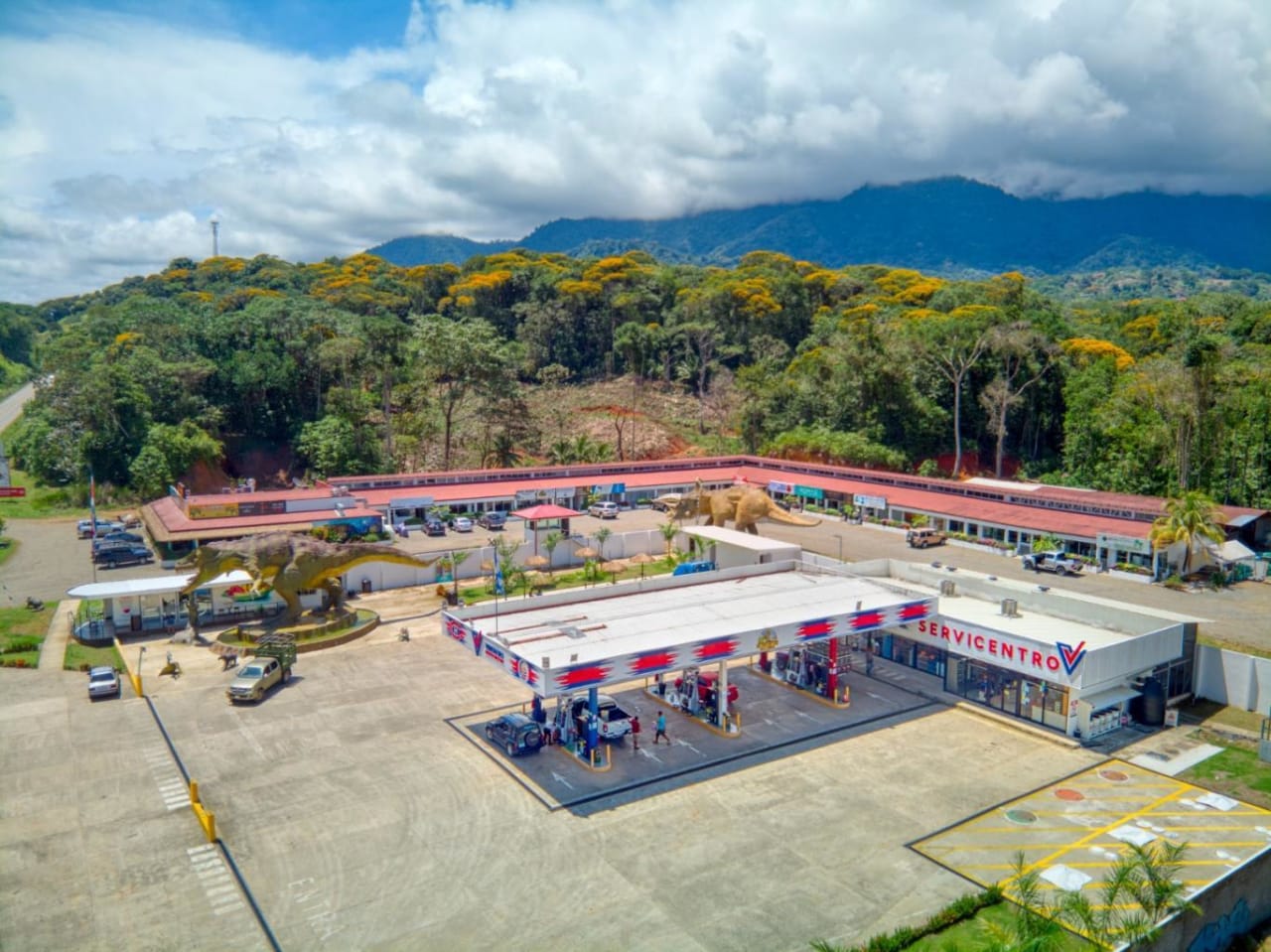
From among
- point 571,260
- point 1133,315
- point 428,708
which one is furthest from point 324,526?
point 1133,315

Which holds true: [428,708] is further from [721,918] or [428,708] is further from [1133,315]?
[1133,315]

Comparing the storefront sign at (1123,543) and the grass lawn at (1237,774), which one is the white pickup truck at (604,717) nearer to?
the grass lawn at (1237,774)

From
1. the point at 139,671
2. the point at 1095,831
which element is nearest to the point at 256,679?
the point at 139,671

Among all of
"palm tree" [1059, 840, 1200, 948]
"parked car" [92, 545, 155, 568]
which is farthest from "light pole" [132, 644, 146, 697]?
"palm tree" [1059, 840, 1200, 948]

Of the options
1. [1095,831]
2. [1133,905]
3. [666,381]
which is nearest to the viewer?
[1133,905]

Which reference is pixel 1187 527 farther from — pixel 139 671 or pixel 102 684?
pixel 102 684

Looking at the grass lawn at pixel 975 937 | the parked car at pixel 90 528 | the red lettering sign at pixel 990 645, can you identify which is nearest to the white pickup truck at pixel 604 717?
the grass lawn at pixel 975 937
